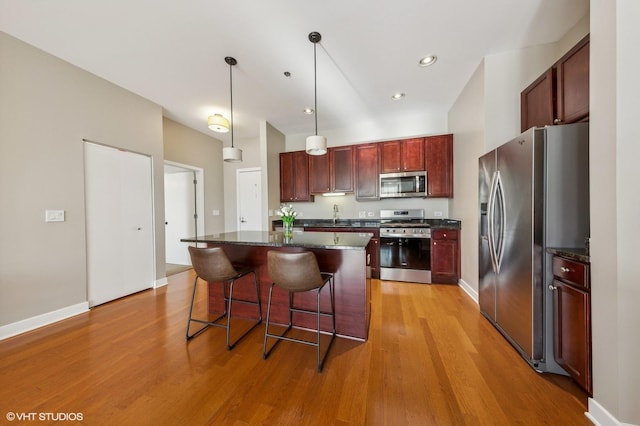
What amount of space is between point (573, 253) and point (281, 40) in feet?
9.52

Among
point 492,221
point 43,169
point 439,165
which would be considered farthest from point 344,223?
point 43,169

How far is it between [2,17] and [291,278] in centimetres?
336

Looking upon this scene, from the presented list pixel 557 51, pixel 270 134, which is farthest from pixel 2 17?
pixel 557 51

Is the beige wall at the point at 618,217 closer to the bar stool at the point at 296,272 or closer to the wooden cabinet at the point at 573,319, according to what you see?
the wooden cabinet at the point at 573,319

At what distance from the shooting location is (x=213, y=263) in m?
1.90

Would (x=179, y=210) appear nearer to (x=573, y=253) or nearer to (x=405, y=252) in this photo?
(x=405, y=252)

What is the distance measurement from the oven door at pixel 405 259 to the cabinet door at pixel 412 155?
1261 mm

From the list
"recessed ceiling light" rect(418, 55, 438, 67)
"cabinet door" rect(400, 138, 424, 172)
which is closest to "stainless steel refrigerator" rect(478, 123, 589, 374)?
"recessed ceiling light" rect(418, 55, 438, 67)

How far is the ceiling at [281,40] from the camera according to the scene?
1.85 m

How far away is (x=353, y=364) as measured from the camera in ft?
5.54

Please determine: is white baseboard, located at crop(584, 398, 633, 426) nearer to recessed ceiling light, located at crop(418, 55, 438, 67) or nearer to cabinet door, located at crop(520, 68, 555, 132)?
cabinet door, located at crop(520, 68, 555, 132)

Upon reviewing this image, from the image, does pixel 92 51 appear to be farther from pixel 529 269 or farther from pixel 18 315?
pixel 529 269

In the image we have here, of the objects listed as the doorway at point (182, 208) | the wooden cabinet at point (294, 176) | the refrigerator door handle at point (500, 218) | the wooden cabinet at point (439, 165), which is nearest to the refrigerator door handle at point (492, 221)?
the refrigerator door handle at point (500, 218)

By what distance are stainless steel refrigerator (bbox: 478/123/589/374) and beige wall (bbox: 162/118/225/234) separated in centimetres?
490
